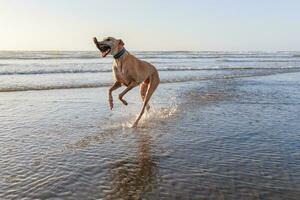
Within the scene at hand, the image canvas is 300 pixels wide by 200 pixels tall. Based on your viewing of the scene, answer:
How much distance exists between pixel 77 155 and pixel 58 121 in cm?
294

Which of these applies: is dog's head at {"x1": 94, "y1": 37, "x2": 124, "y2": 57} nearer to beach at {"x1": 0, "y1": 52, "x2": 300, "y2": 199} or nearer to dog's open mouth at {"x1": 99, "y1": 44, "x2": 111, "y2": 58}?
dog's open mouth at {"x1": 99, "y1": 44, "x2": 111, "y2": 58}

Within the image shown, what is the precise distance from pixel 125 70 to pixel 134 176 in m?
3.68

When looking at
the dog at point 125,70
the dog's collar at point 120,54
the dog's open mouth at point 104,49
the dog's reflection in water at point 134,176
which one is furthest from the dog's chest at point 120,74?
the dog's reflection in water at point 134,176

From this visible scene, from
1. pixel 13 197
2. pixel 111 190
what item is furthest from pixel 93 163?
pixel 13 197

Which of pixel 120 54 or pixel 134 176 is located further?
pixel 120 54

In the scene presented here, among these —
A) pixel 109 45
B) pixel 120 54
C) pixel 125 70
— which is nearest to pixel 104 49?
pixel 109 45

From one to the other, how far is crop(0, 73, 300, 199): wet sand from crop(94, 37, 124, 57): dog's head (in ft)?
4.82

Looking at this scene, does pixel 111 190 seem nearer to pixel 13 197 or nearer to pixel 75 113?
pixel 13 197

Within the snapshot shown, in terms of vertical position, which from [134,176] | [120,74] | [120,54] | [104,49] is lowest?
[134,176]

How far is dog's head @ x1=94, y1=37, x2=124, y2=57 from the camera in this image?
25.2 feet

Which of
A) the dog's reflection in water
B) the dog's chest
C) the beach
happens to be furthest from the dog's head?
the dog's reflection in water

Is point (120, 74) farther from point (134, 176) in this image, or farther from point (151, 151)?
point (134, 176)

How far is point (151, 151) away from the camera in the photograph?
6184 millimetres

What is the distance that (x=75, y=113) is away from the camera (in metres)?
9.63
